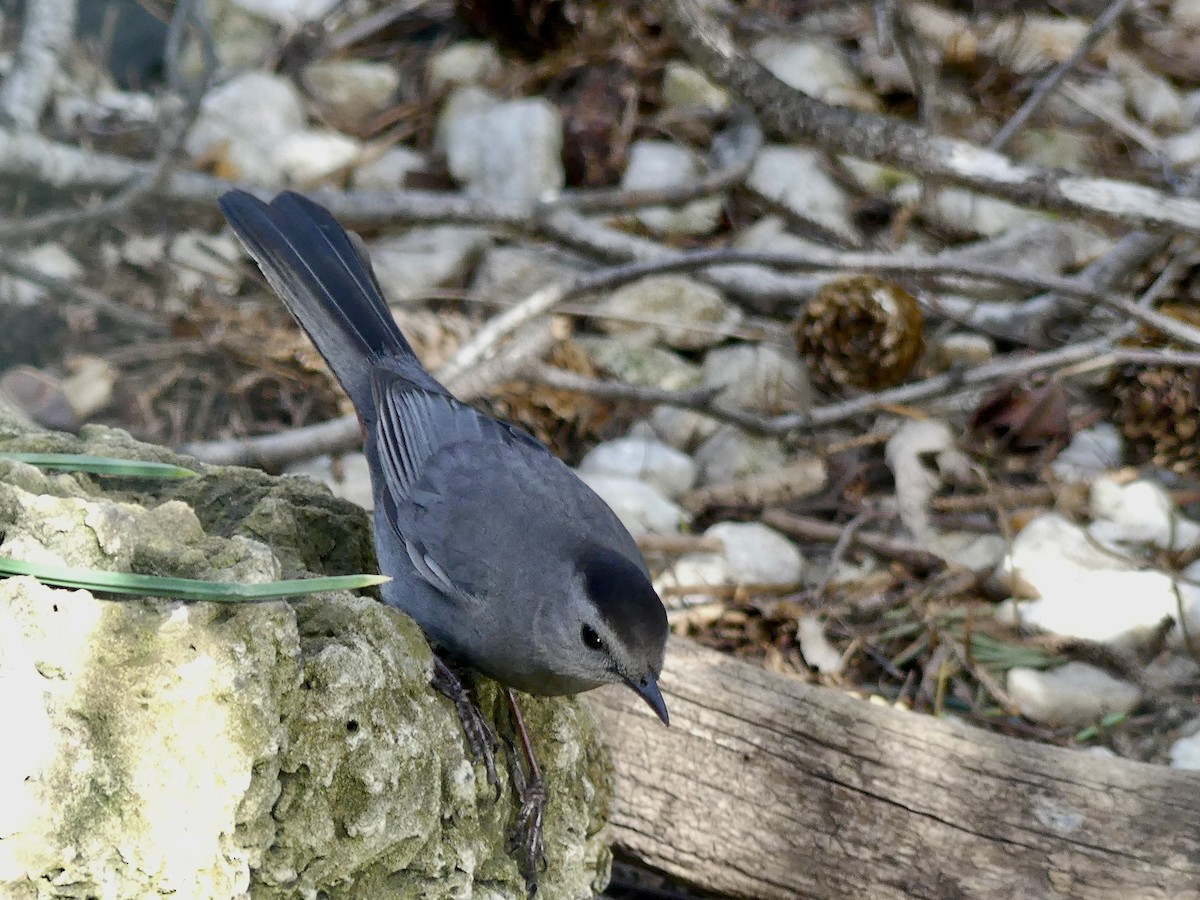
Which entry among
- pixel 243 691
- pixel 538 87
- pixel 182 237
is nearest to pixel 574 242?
pixel 538 87

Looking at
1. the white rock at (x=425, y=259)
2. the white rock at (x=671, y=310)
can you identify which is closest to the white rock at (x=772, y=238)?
the white rock at (x=671, y=310)

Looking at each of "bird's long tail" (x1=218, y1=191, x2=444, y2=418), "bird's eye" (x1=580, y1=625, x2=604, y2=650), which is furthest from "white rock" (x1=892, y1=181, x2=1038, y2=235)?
"bird's eye" (x1=580, y1=625, x2=604, y2=650)

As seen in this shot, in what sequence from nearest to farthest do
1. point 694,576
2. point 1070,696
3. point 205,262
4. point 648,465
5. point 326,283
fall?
point 326,283 < point 1070,696 < point 694,576 < point 648,465 < point 205,262

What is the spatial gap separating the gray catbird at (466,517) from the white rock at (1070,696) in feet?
4.96

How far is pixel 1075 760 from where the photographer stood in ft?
10.4

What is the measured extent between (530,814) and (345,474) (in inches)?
87.5

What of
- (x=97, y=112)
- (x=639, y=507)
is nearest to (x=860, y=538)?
(x=639, y=507)

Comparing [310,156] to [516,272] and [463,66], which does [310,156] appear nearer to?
[463,66]

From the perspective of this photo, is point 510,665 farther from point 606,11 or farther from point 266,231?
point 606,11

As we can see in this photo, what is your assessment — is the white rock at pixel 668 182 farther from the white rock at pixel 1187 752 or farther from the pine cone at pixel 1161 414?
the white rock at pixel 1187 752

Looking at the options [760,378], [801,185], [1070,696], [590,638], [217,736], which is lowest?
[760,378]

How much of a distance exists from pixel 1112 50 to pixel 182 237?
4.70m

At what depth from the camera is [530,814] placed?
2.87 metres

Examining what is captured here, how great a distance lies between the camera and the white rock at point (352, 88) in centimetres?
668
